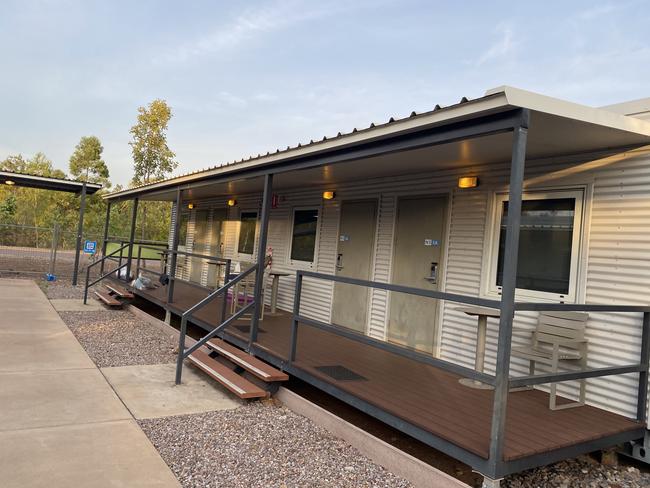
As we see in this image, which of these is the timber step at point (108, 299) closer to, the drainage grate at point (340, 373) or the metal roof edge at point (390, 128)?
the metal roof edge at point (390, 128)

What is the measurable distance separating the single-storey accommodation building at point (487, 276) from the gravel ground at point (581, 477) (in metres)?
0.30

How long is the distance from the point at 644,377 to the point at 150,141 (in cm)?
2078

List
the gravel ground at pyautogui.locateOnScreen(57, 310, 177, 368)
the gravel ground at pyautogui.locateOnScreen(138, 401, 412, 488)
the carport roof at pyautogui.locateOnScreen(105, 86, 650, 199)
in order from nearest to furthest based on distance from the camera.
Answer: the carport roof at pyautogui.locateOnScreen(105, 86, 650, 199)
the gravel ground at pyautogui.locateOnScreen(138, 401, 412, 488)
the gravel ground at pyautogui.locateOnScreen(57, 310, 177, 368)

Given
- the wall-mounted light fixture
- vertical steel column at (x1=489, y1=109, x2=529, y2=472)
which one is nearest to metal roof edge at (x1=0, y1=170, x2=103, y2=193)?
the wall-mounted light fixture

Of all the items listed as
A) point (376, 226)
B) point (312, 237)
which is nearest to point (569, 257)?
point (376, 226)

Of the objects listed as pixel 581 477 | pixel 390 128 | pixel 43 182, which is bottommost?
pixel 581 477

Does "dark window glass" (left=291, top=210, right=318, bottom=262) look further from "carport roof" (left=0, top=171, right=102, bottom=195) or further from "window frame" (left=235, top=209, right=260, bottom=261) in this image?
"carport roof" (left=0, top=171, right=102, bottom=195)

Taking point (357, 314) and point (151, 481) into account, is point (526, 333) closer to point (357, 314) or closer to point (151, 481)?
point (357, 314)

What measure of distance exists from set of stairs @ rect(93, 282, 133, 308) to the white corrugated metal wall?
373 centimetres

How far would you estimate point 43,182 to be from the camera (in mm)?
12523

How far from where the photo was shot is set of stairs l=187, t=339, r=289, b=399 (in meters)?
4.37

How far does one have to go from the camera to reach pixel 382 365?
465 cm

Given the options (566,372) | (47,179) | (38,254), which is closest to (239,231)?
(47,179)

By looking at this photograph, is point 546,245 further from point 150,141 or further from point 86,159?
point 86,159
